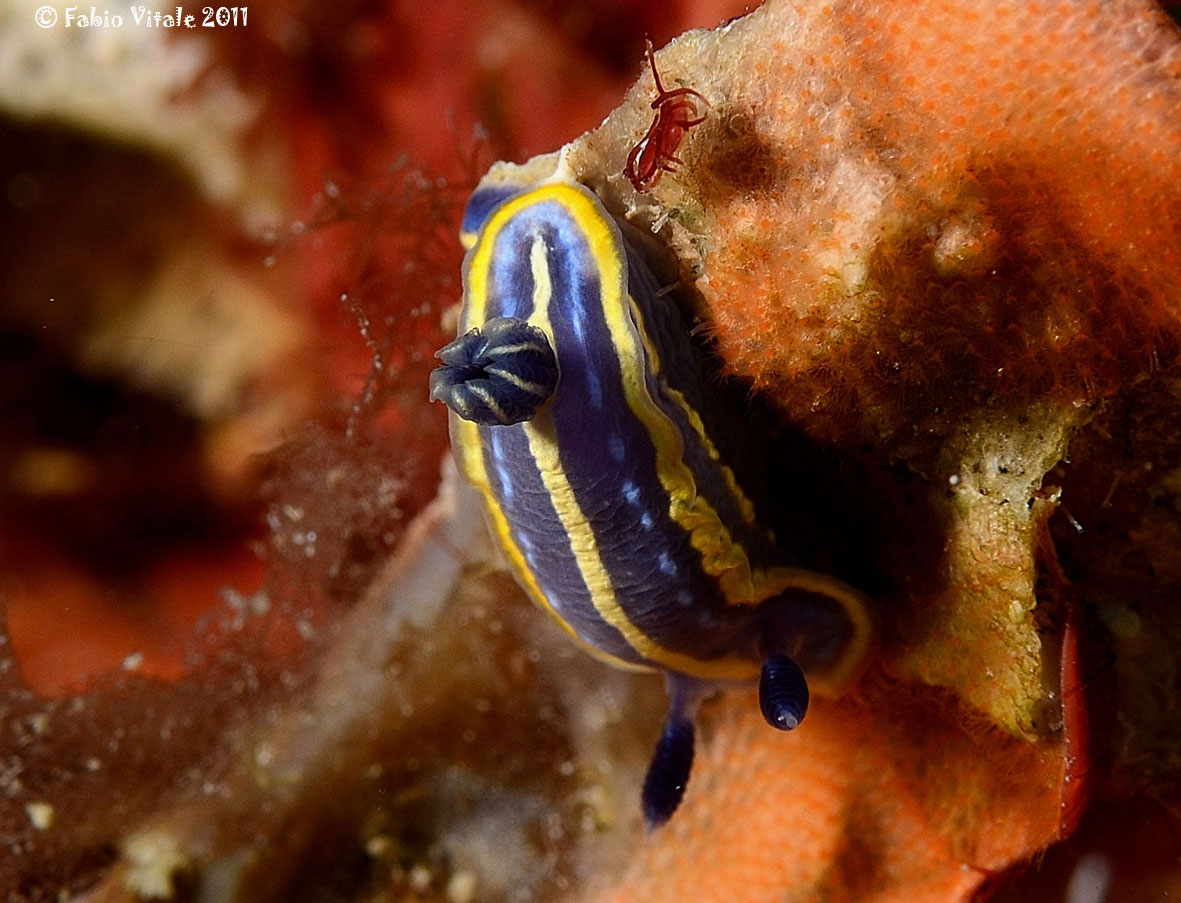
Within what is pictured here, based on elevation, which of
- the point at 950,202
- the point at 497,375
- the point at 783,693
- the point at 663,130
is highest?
the point at 663,130

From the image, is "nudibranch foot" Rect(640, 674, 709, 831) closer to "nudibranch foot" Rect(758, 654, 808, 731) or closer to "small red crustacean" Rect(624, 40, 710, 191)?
"nudibranch foot" Rect(758, 654, 808, 731)

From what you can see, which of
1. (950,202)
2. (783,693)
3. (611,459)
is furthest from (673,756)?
(950,202)

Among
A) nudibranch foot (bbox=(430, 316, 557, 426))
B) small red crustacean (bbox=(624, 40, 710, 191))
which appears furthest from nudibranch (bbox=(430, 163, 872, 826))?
small red crustacean (bbox=(624, 40, 710, 191))

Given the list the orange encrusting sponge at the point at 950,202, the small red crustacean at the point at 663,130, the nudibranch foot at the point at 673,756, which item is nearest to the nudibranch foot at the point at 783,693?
the nudibranch foot at the point at 673,756

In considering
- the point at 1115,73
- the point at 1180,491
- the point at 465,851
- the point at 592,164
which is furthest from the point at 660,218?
the point at 465,851

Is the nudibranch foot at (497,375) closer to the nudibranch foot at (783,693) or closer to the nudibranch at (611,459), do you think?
the nudibranch at (611,459)

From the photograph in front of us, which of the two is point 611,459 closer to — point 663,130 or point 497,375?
point 497,375
